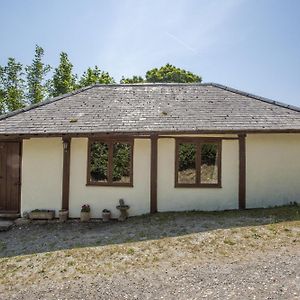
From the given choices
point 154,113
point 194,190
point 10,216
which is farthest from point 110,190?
point 10,216

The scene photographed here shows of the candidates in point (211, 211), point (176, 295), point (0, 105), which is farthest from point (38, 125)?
point (0, 105)

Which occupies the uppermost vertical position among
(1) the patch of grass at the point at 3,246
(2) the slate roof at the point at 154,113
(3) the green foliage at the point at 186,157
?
(2) the slate roof at the point at 154,113

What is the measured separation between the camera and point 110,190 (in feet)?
36.9

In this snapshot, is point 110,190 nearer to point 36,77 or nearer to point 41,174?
point 41,174

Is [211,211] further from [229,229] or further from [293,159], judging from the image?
[293,159]

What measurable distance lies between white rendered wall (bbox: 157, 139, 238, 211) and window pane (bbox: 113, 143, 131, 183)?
1441mm

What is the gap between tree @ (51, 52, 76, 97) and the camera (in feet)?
104

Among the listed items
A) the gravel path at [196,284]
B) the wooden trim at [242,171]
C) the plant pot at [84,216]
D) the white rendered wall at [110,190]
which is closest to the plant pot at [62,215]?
the white rendered wall at [110,190]

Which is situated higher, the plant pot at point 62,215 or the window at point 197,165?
the window at point 197,165

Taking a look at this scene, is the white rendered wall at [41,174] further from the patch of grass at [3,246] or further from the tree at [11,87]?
the tree at [11,87]

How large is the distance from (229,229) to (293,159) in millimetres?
4665

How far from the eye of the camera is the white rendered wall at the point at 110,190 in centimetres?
1117

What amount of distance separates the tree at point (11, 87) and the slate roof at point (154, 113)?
60.9 ft

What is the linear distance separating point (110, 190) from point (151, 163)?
72.5 inches
